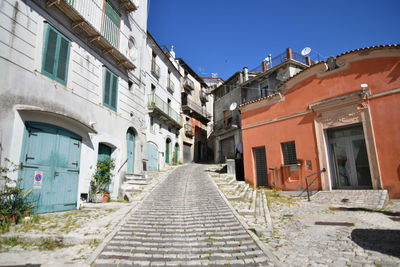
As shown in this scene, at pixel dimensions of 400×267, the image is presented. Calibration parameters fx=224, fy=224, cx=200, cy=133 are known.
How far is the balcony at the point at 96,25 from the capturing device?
8.33m

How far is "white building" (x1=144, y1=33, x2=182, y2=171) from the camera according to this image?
700 inches

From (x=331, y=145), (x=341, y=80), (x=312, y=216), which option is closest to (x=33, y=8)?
(x=312, y=216)

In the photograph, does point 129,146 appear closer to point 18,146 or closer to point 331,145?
point 18,146

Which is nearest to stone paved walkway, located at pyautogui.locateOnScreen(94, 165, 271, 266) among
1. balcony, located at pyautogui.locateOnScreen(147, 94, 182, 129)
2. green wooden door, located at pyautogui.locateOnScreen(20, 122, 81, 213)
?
green wooden door, located at pyautogui.locateOnScreen(20, 122, 81, 213)

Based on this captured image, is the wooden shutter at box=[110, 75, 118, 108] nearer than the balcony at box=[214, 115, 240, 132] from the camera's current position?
Yes

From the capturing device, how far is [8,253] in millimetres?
4422

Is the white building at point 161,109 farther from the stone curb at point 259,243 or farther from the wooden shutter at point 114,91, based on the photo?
the stone curb at point 259,243

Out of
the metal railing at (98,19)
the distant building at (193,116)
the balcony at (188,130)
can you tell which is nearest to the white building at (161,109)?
the distant building at (193,116)

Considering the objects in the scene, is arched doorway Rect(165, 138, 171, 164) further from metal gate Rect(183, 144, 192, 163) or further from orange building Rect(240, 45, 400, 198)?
orange building Rect(240, 45, 400, 198)

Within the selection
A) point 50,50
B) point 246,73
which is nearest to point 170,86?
point 246,73

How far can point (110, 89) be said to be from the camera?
10.9 meters

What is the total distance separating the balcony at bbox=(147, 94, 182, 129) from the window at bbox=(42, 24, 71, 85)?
9.20 m

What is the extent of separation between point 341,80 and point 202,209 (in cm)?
858

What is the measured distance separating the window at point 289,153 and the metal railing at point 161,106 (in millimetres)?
10013
